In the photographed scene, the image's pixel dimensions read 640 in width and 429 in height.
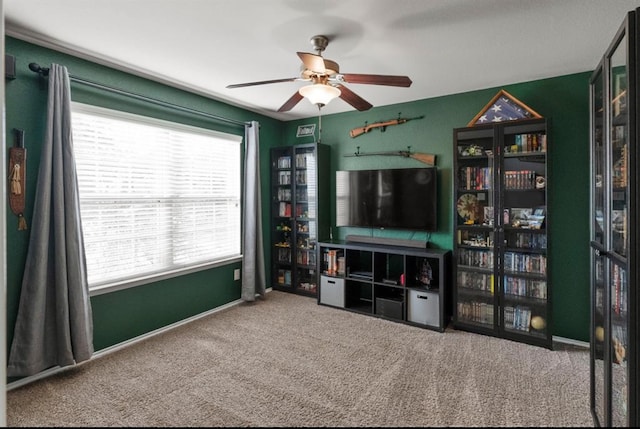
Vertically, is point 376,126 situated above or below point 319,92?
above

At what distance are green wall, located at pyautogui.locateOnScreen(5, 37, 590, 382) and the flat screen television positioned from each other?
0.60 feet

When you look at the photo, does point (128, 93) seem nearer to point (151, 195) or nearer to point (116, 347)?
point (151, 195)

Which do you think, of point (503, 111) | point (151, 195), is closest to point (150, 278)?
point (151, 195)

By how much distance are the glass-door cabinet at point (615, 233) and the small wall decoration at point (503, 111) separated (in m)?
1.05

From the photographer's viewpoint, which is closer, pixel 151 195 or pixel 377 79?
pixel 377 79

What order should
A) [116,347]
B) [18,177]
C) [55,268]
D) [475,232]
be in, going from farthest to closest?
1. [475,232]
2. [116,347]
3. [55,268]
4. [18,177]

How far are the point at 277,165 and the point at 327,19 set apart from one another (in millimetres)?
2555

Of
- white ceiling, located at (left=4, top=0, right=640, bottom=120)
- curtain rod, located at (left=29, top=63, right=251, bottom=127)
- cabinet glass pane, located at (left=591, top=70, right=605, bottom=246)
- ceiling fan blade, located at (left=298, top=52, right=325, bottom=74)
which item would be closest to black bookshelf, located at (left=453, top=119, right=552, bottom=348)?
white ceiling, located at (left=4, top=0, right=640, bottom=120)

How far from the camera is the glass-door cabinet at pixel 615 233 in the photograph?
4.04ft

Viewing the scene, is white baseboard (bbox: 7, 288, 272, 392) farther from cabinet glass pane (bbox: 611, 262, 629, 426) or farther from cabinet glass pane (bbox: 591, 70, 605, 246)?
cabinet glass pane (bbox: 591, 70, 605, 246)

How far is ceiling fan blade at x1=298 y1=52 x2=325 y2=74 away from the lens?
70.7 inches

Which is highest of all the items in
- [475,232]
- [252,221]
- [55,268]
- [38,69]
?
[38,69]

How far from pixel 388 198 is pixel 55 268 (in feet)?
9.64

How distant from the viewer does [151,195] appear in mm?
3008
